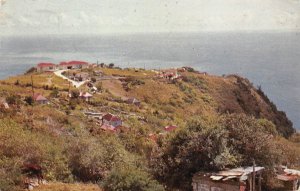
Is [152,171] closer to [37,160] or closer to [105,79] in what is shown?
→ [37,160]

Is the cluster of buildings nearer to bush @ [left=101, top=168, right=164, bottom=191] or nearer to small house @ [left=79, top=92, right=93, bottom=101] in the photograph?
Result: small house @ [left=79, top=92, right=93, bottom=101]

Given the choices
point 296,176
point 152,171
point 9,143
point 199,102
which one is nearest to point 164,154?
point 152,171

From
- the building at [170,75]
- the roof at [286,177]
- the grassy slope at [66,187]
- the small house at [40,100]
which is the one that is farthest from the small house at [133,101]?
the roof at [286,177]

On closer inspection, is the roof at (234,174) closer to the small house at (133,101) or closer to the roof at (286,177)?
the roof at (286,177)

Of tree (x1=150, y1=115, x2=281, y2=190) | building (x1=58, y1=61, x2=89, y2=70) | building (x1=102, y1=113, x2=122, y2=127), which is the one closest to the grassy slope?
tree (x1=150, y1=115, x2=281, y2=190)

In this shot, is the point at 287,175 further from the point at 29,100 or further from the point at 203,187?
the point at 29,100

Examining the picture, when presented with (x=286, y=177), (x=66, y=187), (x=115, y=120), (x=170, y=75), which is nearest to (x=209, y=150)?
(x=286, y=177)

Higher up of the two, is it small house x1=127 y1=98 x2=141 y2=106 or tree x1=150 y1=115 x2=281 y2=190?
tree x1=150 y1=115 x2=281 y2=190
